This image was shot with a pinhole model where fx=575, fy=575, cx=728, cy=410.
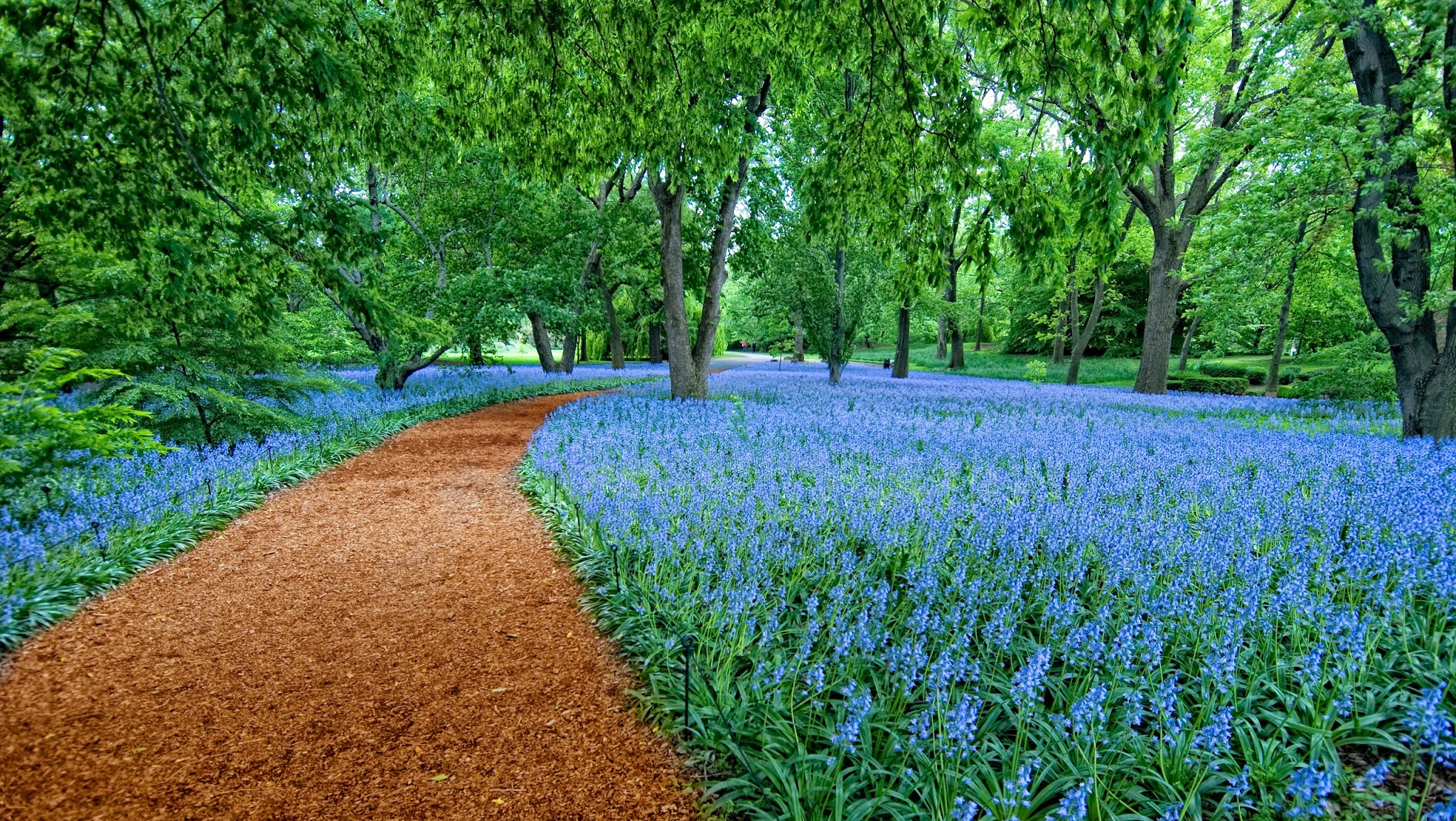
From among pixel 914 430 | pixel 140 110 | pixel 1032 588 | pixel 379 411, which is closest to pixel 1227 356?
pixel 914 430

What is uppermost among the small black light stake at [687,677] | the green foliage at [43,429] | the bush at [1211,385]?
the green foliage at [43,429]

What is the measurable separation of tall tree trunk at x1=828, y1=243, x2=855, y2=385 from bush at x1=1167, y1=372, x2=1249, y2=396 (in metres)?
14.0

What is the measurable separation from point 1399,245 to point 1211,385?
18.3 m

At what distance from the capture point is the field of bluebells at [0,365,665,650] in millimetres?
4137

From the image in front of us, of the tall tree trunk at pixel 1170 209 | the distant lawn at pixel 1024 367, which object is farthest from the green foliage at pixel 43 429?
the distant lawn at pixel 1024 367

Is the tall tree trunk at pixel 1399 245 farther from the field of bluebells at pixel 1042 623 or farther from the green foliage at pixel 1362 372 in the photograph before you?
the green foliage at pixel 1362 372

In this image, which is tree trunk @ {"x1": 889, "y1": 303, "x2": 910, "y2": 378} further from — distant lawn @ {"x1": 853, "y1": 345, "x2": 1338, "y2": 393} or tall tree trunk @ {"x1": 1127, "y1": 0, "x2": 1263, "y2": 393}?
tall tree trunk @ {"x1": 1127, "y1": 0, "x2": 1263, "y2": 393}

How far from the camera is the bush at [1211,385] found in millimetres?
22734

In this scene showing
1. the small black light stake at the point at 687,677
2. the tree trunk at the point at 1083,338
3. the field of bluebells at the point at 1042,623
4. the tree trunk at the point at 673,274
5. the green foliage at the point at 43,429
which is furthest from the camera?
the tree trunk at the point at 1083,338

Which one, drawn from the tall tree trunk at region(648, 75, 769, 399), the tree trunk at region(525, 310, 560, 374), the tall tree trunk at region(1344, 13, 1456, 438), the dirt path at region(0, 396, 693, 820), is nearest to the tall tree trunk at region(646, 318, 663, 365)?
Result: the tree trunk at region(525, 310, 560, 374)

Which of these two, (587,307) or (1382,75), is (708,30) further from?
(587,307)

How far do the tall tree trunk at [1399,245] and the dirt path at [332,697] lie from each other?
449 inches

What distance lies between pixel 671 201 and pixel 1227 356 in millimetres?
38316

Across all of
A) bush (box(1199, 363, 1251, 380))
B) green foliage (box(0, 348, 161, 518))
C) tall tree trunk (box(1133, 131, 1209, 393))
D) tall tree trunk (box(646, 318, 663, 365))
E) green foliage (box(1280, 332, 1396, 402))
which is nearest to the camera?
green foliage (box(0, 348, 161, 518))
